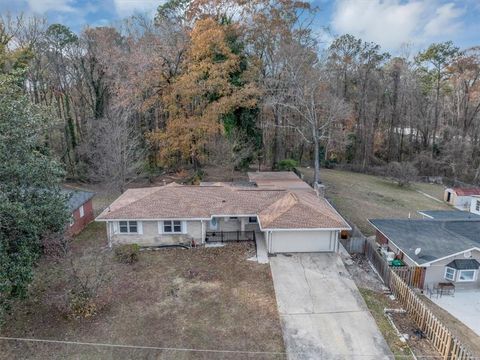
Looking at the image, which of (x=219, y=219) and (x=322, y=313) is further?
(x=219, y=219)

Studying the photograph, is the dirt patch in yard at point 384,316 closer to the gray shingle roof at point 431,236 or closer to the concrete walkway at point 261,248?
the gray shingle roof at point 431,236

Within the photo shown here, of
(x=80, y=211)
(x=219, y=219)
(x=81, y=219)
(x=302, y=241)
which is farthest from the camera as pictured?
(x=81, y=219)

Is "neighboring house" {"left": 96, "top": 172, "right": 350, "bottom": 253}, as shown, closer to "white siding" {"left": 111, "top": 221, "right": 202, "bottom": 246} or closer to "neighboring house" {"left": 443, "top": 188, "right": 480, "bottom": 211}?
"white siding" {"left": 111, "top": 221, "right": 202, "bottom": 246}

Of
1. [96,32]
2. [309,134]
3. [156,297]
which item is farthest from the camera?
[309,134]

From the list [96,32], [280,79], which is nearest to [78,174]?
[96,32]

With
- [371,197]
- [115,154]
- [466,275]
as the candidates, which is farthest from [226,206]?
[371,197]

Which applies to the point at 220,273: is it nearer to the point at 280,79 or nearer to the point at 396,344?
the point at 396,344

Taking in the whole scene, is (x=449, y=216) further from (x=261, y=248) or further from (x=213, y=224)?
(x=213, y=224)
